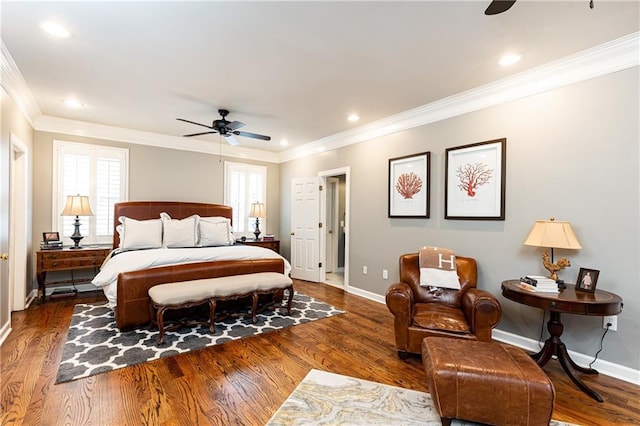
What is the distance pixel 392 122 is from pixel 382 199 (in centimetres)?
113

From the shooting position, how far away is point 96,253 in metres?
4.43

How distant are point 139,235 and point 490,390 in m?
4.42

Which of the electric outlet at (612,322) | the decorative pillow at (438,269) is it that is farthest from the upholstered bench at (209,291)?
the electric outlet at (612,322)

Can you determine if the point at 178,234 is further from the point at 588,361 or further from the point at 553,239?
the point at 588,361

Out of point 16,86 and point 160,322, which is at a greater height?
point 16,86

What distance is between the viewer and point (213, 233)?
193 inches

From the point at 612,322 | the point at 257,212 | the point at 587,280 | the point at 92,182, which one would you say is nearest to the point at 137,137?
the point at 92,182

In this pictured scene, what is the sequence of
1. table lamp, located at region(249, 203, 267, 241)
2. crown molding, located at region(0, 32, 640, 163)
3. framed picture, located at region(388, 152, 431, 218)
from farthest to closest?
table lamp, located at region(249, 203, 267, 241) → framed picture, located at region(388, 152, 431, 218) → crown molding, located at region(0, 32, 640, 163)

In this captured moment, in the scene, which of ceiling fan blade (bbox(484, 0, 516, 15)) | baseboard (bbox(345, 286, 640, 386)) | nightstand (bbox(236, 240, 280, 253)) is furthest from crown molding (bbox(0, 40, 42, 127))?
baseboard (bbox(345, 286, 640, 386))

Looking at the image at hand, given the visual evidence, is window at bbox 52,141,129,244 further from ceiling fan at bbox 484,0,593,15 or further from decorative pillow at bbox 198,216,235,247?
ceiling fan at bbox 484,0,593,15

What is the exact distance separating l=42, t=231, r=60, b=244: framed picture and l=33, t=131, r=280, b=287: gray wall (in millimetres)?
208

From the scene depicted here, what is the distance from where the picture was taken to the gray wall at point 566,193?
2424 millimetres

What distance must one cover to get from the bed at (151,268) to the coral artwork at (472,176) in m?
→ 2.66

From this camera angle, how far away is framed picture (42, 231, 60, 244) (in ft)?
14.2
